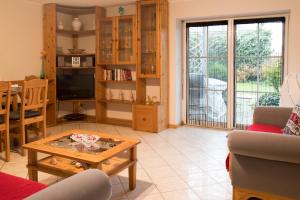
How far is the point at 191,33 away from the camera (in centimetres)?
551

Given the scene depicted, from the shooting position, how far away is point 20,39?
5.34 metres

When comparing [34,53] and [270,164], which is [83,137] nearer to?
[270,164]

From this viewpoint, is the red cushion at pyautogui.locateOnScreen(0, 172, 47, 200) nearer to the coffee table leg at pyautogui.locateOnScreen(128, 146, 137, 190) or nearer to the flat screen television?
the coffee table leg at pyautogui.locateOnScreen(128, 146, 137, 190)

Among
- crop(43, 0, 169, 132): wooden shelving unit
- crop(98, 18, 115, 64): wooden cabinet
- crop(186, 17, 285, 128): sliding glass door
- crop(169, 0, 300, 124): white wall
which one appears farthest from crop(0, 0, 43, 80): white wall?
crop(186, 17, 285, 128): sliding glass door

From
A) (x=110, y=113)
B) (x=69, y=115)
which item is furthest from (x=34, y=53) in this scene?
(x=110, y=113)

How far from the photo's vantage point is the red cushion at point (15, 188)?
1.56 meters

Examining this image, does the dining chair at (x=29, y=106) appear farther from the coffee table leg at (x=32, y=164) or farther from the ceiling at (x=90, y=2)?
the ceiling at (x=90, y=2)

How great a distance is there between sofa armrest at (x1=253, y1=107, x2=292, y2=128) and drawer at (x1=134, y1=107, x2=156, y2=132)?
7.03 ft

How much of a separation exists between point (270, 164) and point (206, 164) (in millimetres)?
1455

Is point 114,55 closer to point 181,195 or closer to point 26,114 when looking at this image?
point 26,114

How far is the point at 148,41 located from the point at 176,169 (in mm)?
2751

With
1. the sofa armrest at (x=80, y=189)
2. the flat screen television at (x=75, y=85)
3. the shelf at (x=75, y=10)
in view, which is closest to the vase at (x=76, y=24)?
the shelf at (x=75, y=10)

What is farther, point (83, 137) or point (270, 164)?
point (83, 137)

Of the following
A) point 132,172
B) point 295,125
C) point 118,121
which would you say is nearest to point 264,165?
point 295,125
